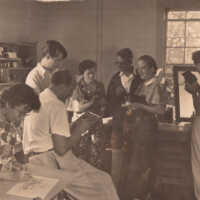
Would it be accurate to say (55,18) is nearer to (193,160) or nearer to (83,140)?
Result: (83,140)

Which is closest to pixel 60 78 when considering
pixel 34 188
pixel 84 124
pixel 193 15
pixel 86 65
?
pixel 84 124

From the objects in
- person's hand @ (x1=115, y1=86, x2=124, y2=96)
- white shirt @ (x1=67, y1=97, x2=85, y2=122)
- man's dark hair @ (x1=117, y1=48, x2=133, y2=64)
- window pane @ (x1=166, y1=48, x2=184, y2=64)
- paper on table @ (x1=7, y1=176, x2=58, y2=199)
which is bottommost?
paper on table @ (x1=7, y1=176, x2=58, y2=199)

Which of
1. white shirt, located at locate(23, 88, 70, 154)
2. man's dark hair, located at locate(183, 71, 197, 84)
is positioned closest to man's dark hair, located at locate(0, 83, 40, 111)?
white shirt, located at locate(23, 88, 70, 154)

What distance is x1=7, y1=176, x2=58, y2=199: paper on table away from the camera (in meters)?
1.49

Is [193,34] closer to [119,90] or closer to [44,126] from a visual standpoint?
[119,90]

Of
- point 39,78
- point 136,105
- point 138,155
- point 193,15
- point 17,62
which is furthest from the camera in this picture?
point 17,62

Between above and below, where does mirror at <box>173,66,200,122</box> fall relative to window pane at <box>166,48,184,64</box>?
below

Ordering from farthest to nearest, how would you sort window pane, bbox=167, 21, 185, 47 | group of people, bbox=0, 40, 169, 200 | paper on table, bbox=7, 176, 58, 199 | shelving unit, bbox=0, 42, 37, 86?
window pane, bbox=167, 21, 185, 47, shelving unit, bbox=0, 42, 37, 86, group of people, bbox=0, 40, 169, 200, paper on table, bbox=7, 176, 58, 199

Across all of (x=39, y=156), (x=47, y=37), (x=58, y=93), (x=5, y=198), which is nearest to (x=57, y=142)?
(x=39, y=156)

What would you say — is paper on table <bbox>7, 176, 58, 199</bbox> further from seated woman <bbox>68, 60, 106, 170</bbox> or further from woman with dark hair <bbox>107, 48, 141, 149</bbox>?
woman with dark hair <bbox>107, 48, 141, 149</bbox>

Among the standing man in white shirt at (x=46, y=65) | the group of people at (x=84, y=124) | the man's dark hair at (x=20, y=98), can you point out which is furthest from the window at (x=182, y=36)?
the man's dark hair at (x=20, y=98)

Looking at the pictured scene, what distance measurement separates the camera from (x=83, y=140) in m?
3.06

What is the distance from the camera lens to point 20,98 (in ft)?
6.56

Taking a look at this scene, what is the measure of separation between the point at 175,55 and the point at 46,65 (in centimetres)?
250
